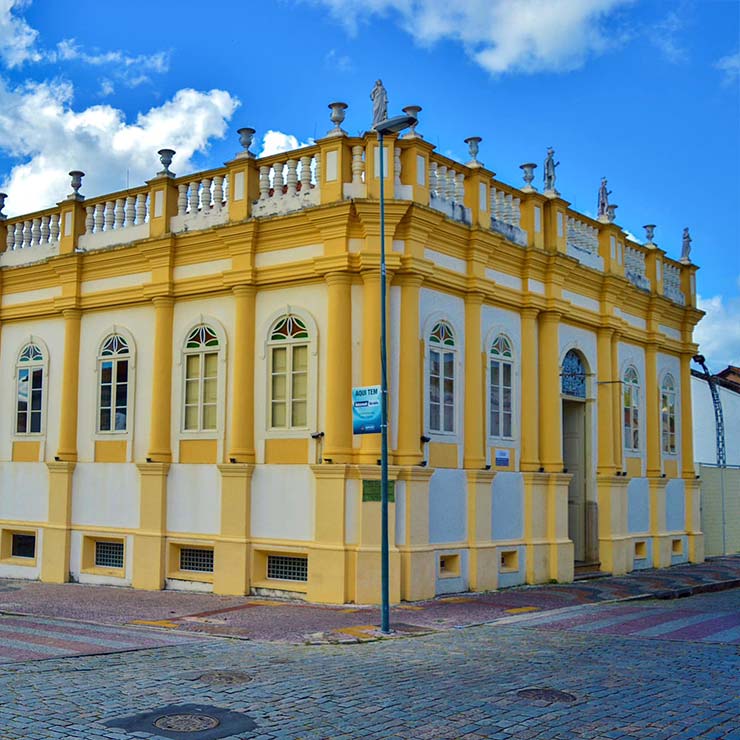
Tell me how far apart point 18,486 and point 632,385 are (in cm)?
1420

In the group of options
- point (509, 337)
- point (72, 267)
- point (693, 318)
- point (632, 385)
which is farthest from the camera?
point (693, 318)

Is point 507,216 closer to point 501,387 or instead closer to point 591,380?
point 501,387

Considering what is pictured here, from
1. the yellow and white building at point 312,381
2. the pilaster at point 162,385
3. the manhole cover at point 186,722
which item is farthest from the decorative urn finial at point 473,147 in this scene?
the manhole cover at point 186,722

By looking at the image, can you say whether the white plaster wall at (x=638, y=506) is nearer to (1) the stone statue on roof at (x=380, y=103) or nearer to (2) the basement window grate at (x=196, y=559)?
(2) the basement window grate at (x=196, y=559)

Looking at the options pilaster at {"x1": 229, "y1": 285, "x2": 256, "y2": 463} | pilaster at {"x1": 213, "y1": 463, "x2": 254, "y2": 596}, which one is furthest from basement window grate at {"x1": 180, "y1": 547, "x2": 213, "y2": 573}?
pilaster at {"x1": 229, "y1": 285, "x2": 256, "y2": 463}

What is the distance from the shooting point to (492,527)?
17594mm

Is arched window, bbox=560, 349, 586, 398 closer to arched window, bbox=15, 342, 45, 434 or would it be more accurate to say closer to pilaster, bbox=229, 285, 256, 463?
pilaster, bbox=229, 285, 256, 463

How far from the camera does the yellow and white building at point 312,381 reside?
1596cm

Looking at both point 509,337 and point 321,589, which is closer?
point 321,589

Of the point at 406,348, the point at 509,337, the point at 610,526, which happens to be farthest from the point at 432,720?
the point at 610,526

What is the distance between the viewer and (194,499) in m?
17.6

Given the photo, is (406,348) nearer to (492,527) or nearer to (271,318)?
(271,318)

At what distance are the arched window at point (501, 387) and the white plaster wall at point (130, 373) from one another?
663 centimetres

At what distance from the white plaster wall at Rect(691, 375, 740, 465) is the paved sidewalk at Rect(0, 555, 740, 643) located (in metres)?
13.9
